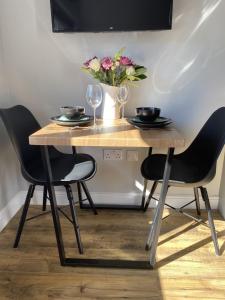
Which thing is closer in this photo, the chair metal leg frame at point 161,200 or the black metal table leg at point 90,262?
the chair metal leg frame at point 161,200

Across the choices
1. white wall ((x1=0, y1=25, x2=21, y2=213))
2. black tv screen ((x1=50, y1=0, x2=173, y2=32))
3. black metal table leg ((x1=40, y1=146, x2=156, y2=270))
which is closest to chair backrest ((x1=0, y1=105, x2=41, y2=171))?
white wall ((x1=0, y1=25, x2=21, y2=213))

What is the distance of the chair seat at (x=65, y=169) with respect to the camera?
5.02 feet

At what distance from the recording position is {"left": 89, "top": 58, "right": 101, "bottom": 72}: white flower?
5.17 ft

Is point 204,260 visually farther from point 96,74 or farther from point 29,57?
point 29,57

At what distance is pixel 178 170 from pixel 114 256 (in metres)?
0.67

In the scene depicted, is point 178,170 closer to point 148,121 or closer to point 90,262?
point 148,121

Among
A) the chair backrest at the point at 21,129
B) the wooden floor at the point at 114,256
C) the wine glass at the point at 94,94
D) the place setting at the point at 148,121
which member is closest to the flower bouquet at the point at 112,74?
the wine glass at the point at 94,94

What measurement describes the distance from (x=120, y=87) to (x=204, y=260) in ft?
3.92

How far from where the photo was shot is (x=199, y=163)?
1.72 metres

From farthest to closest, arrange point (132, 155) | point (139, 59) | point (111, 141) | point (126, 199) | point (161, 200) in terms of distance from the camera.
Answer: point (126, 199), point (132, 155), point (139, 59), point (161, 200), point (111, 141)

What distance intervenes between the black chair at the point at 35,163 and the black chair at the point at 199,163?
41 cm

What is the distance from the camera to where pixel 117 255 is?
1596 millimetres

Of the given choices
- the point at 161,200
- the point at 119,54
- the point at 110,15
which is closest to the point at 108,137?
the point at 161,200

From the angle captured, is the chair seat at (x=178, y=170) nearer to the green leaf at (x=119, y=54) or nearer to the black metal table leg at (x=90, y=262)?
the black metal table leg at (x=90, y=262)
